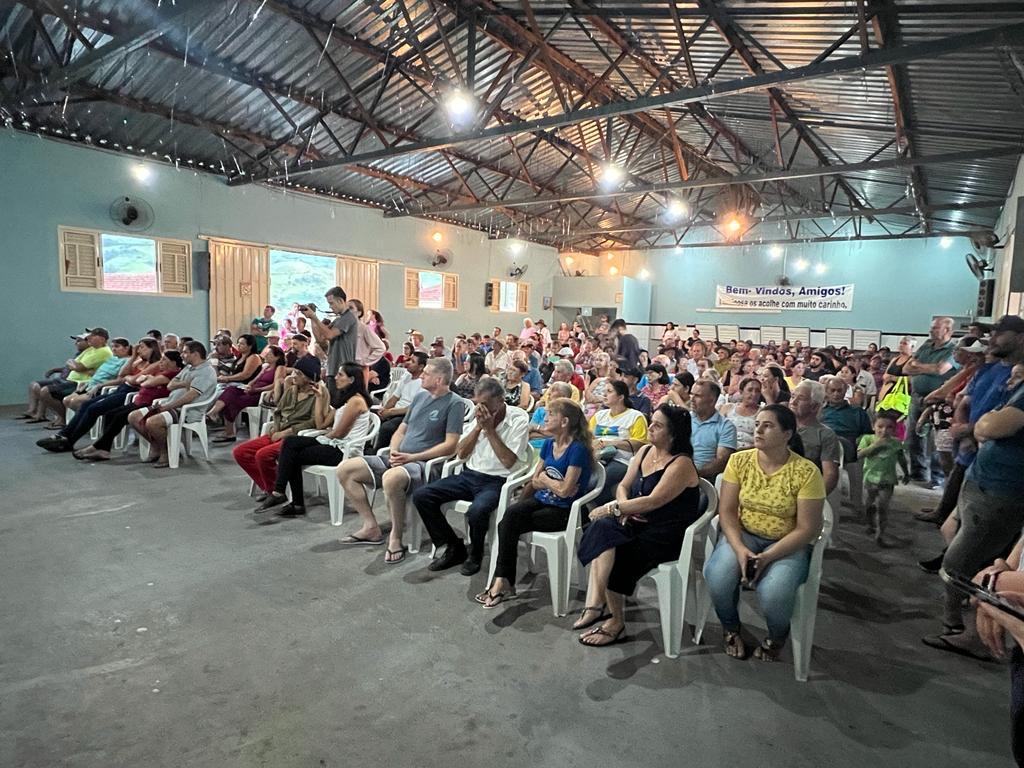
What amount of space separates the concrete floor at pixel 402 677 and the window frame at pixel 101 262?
613 centimetres

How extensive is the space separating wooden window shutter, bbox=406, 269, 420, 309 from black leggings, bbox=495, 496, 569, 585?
1081 cm

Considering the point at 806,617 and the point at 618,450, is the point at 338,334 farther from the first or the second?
the point at 806,617

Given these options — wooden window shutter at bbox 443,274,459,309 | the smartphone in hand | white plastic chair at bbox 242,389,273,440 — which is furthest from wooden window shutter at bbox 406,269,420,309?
the smartphone in hand

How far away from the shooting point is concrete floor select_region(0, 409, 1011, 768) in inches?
75.0

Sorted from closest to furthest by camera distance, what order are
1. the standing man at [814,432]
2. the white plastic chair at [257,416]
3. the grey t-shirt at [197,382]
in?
1. the standing man at [814,432]
2. the grey t-shirt at [197,382]
3. the white plastic chair at [257,416]

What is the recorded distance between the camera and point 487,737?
6.41 ft

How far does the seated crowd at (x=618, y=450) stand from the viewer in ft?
8.11

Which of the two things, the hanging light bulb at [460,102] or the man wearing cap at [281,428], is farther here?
the hanging light bulb at [460,102]

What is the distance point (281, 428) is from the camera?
4328 millimetres

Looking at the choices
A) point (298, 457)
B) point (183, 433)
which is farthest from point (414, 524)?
point (183, 433)

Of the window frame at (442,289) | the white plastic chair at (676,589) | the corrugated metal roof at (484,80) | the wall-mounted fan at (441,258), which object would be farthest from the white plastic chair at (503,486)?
the wall-mounted fan at (441,258)

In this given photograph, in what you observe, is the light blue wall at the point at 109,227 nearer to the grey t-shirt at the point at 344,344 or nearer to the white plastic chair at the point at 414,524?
the grey t-shirt at the point at 344,344

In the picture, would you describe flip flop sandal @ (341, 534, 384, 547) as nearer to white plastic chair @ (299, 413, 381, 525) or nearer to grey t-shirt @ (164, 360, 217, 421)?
white plastic chair @ (299, 413, 381, 525)

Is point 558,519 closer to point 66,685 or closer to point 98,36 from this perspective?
point 66,685
